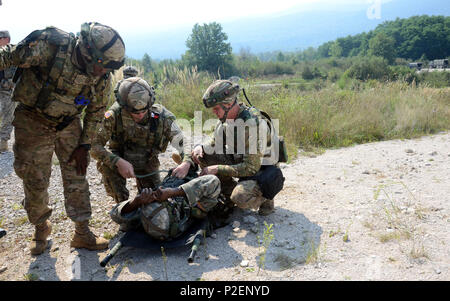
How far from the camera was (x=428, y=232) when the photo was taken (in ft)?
9.46

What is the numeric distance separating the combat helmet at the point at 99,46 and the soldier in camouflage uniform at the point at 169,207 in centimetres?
109

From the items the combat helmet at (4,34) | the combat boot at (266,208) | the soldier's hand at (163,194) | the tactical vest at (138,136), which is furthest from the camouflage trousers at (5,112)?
the combat boot at (266,208)

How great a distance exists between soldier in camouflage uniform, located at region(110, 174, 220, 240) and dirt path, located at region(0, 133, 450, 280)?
0.81 feet

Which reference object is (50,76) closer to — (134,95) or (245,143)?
(134,95)

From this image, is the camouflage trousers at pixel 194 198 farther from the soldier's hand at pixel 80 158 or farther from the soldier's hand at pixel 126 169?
the soldier's hand at pixel 80 158

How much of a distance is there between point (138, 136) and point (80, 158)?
72 centimetres

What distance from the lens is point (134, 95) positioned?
303cm

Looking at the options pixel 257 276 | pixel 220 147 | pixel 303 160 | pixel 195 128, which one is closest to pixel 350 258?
pixel 257 276

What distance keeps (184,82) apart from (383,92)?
4.89 m

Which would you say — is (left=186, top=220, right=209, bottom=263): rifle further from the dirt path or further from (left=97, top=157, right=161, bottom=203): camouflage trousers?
(left=97, top=157, right=161, bottom=203): camouflage trousers

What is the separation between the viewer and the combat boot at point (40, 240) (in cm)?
293

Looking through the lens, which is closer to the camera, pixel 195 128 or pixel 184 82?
pixel 195 128

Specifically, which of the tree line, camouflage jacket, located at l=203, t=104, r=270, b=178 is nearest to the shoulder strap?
camouflage jacket, located at l=203, t=104, r=270, b=178
